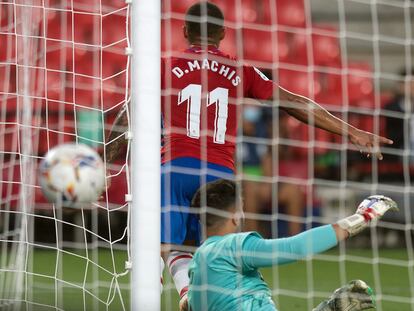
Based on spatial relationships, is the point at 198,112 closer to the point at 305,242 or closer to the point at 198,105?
the point at 198,105

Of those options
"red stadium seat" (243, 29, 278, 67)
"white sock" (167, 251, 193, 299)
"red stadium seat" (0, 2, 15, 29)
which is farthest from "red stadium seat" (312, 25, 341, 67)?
"white sock" (167, 251, 193, 299)

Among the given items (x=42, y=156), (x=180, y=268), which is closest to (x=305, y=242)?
(x=180, y=268)

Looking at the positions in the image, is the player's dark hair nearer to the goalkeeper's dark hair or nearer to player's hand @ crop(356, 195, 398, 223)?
the goalkeeper's dark hair

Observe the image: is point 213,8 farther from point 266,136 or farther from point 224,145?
point 266,136

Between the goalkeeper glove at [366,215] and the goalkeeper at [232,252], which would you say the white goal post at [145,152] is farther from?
the goalkeeper glove at [366,215]

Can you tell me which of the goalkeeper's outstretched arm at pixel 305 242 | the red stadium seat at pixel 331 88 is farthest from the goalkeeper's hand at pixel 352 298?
the red stadium seat at pixel 331 88

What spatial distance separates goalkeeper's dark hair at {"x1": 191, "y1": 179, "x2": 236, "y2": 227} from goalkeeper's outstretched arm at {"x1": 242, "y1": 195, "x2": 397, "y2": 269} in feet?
0.63

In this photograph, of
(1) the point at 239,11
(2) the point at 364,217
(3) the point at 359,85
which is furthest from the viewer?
(3) the point at 359,85

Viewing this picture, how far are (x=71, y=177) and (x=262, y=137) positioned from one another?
20.2ft

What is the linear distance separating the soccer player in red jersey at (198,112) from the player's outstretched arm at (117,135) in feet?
1.07

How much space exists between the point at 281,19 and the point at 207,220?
834 centimetres

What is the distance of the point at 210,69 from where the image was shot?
5539mm

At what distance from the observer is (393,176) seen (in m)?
11.0

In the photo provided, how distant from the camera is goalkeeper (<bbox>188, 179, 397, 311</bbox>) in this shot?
4160 millimetres
